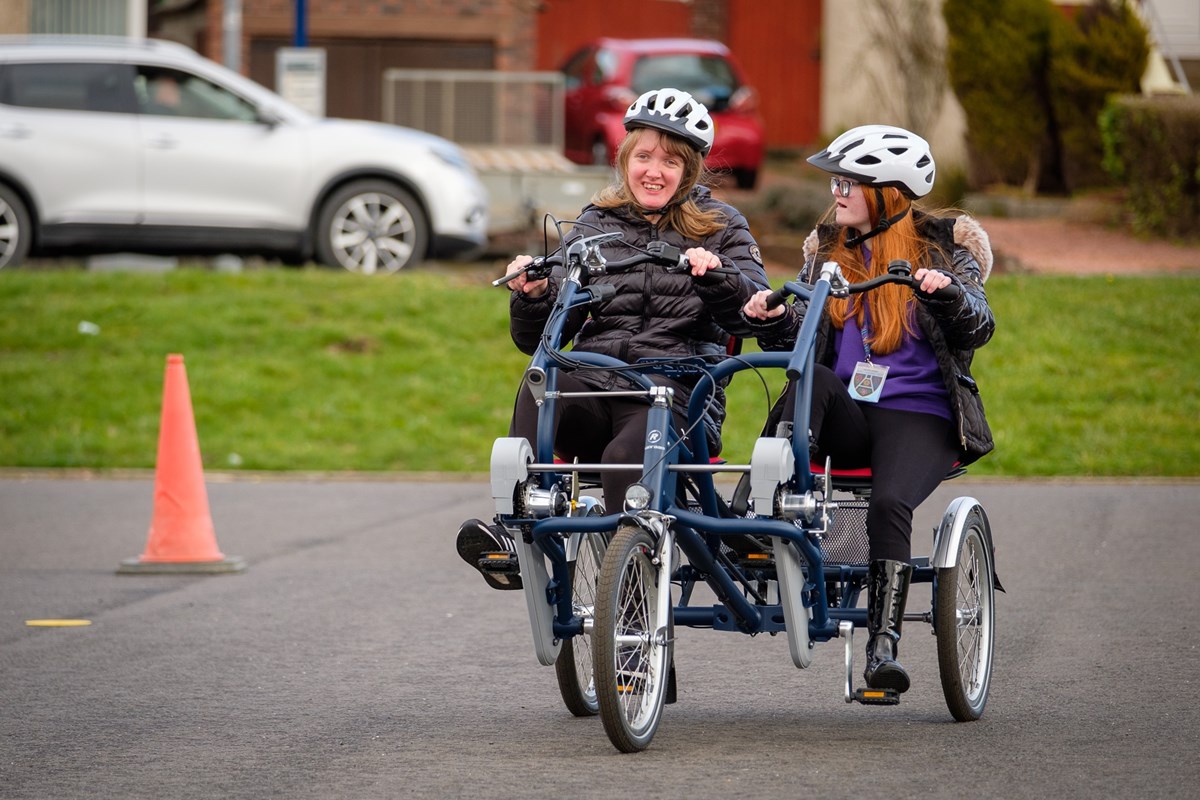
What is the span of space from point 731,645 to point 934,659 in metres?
0.81

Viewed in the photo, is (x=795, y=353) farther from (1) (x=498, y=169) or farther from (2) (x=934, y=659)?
(1) (x=498, y=169)

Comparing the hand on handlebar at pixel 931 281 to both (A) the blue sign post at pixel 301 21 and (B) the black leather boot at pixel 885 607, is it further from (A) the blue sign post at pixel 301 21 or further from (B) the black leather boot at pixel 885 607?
(A) the blue sign post at pixel 301 21

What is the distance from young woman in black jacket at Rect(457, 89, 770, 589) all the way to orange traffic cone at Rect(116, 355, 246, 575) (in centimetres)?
374

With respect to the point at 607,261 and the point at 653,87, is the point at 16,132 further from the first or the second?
the point at 607,261

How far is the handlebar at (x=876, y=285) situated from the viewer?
5.80 meters

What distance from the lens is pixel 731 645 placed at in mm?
7812

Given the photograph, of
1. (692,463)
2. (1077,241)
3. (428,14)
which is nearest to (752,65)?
(428,14)

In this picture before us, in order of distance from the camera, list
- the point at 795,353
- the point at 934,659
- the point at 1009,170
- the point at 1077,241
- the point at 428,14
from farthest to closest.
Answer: the point at 428,14 → the point at 1009,170 → the point at 1077,241 → the point at 934,659 → the point at 795,353

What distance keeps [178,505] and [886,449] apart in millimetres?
4621

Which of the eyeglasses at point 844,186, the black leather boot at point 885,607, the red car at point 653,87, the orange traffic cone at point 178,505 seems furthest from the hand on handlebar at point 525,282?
the red car at point 653,87

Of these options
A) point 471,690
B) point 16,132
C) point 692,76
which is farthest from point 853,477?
point 692,76

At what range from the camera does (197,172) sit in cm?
1681

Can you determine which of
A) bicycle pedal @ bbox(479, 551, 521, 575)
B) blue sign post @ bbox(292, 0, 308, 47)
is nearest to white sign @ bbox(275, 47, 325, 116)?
blue sign post @ bbox(292, 0, 308, 47)

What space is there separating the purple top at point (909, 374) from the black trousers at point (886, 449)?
1.3 inches
